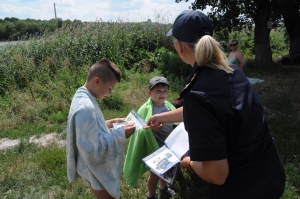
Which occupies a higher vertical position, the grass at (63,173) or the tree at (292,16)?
the tree at (292,16)

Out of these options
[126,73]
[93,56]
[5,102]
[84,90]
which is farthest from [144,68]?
[84,90]

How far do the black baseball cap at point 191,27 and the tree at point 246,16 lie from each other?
36.1 feet

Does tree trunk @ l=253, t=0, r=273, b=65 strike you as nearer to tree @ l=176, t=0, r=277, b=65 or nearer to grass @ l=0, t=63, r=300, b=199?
tree @ l=176, t=0, r=277, b=65

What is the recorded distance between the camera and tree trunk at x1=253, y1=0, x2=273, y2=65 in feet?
39.8

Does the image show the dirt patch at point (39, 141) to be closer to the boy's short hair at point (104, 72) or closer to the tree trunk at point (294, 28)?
the boy's short hair at point (104, 72)

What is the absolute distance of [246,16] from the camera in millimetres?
12352

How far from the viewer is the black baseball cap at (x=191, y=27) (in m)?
1.55

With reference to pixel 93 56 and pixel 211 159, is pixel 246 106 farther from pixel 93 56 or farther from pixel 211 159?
pixel 93 56

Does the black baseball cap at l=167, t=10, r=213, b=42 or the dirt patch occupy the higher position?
the black baseball cap at l=167, t=10, r=213, b=42

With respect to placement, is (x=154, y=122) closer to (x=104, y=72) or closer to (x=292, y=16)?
(x=104, y=72)

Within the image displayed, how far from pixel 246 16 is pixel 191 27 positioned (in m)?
11.8

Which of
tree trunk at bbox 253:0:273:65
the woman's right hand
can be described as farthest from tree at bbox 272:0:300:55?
the woman's right hand

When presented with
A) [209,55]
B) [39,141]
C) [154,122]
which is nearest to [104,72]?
[154,122]


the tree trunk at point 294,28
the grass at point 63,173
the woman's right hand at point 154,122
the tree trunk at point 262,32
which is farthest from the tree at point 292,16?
the woman's right hand at point 154,122
